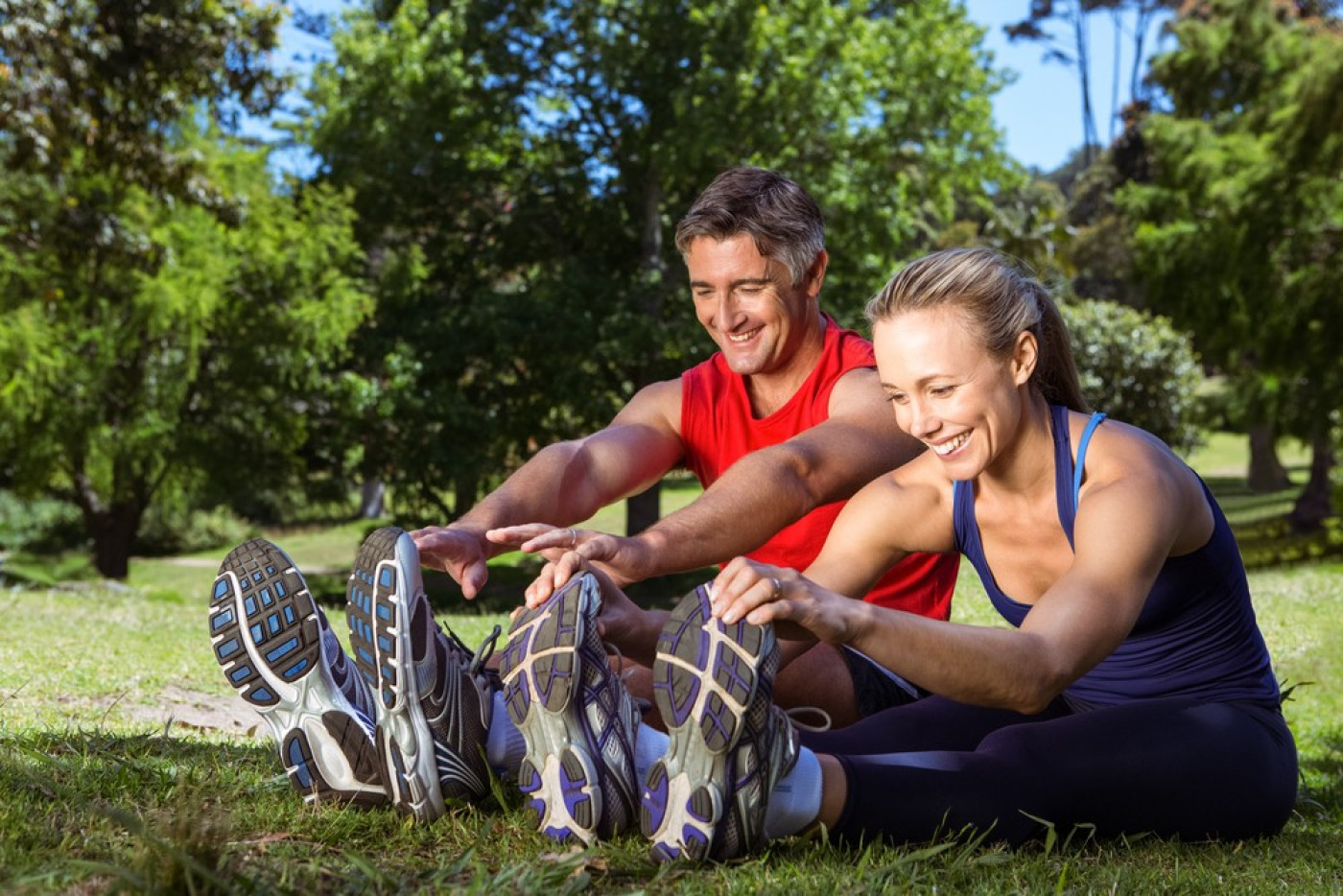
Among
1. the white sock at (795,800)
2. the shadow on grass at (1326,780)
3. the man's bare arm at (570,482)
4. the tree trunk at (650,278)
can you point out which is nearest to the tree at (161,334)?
the tree trunk at (650,278)

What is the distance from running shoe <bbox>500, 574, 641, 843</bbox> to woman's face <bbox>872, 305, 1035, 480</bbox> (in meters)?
0.87

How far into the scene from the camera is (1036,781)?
9.65 ft

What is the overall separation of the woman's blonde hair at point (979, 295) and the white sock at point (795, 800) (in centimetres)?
103

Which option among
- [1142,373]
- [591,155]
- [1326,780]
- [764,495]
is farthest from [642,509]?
[764,495]

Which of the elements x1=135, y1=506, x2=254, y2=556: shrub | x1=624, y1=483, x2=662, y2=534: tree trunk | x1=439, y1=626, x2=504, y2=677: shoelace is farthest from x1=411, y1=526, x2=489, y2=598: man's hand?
x1=135, y1=506, x2=254, y2=556: shrub

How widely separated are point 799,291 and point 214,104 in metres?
12.3

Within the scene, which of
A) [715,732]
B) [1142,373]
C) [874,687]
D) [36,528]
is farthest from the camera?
[36,528]

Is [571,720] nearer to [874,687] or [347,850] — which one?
[347,850]

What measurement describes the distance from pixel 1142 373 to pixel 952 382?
1158 inches

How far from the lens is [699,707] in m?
2.51

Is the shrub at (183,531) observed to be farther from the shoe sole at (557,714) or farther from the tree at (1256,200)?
the shoe sole at (557,714)

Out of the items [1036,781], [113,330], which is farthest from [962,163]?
[1036,781]

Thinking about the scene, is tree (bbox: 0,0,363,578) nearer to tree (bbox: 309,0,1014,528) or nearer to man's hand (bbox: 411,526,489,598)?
tree (bbox: 309,0,1014,528)

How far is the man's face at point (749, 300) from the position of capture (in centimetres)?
414
